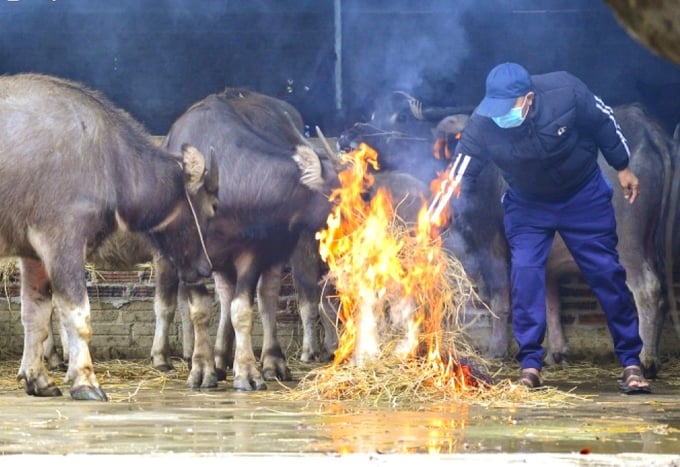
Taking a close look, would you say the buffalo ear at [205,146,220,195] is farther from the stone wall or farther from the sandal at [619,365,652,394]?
the stone wall

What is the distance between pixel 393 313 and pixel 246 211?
1367 millimetres

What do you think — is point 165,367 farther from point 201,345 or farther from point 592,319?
point 592,319

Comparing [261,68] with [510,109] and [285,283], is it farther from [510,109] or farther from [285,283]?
[510,109]

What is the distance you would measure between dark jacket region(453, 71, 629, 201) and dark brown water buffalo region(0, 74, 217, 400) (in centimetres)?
179

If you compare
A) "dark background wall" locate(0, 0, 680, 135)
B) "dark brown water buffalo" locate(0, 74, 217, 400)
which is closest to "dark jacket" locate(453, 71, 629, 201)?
"dark brown water buffalo" locate(0, 74, 217, 400)

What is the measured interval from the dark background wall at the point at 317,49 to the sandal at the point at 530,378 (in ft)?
15.3

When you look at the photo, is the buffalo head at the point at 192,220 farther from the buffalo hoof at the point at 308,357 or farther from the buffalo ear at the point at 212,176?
the buffalo hoof at the point at 308,357

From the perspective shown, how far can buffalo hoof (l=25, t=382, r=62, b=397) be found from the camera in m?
8.88

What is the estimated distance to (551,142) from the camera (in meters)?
8.60

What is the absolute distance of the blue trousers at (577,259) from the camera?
889cm

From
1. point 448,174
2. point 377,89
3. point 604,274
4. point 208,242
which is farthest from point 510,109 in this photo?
point 377,89

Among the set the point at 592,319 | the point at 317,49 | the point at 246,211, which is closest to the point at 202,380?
the point at 246,211

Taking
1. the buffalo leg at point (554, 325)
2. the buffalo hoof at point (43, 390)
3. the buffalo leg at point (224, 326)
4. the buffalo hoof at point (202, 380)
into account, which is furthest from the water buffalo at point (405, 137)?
the buffalo hoof at point (43, 390)

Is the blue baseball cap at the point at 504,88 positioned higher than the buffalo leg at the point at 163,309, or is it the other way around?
the blue baseball cap at the point at 504,88
